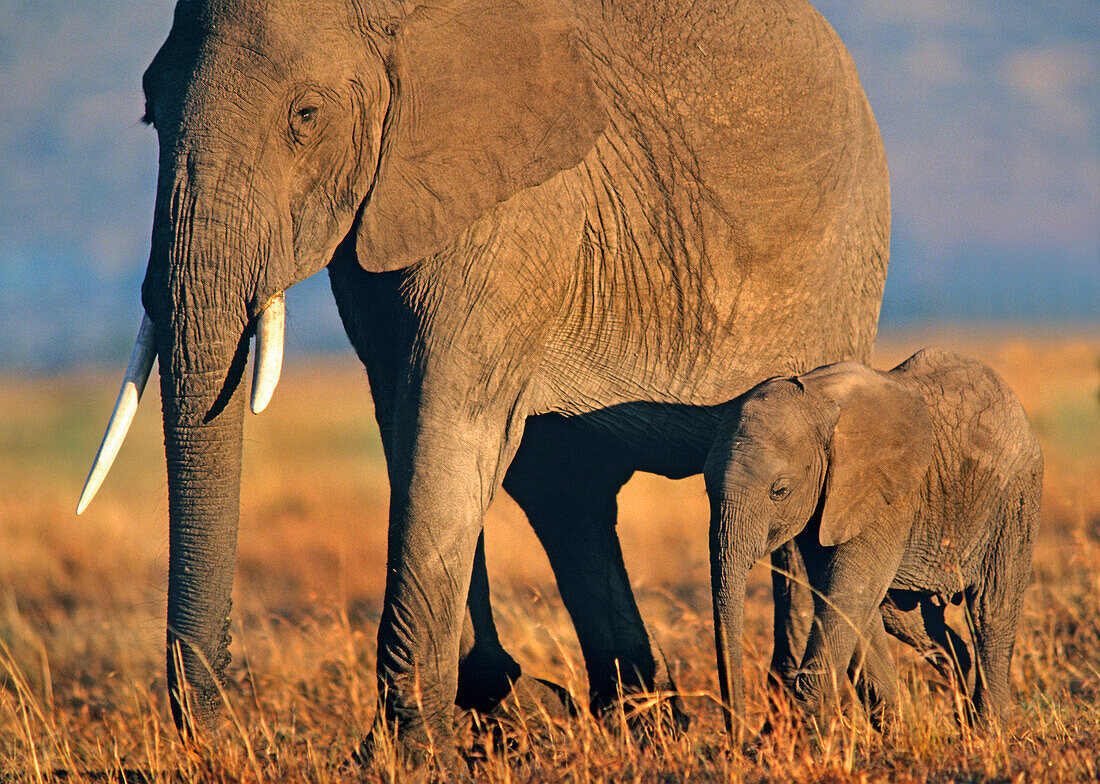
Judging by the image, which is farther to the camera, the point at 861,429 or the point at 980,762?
the point at 861,429

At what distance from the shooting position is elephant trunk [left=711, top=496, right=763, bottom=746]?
410cm

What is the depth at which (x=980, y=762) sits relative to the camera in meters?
3.96

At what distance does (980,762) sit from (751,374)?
1.74m

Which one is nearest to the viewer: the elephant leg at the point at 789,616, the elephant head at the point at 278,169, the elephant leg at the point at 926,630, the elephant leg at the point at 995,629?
the elephant head at the point at 278,169

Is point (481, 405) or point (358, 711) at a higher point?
point (481, 405)

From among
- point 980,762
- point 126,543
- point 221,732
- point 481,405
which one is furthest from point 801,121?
point 126,543

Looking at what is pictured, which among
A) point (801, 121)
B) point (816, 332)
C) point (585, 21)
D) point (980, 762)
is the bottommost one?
point (980, 762)

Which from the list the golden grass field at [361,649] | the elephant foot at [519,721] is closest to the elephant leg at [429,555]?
the golden grass field at [361,649]

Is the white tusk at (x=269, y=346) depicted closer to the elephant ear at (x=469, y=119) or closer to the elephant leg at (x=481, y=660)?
the elephant ear at (x=469, y=119)

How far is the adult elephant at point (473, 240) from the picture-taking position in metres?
4.04

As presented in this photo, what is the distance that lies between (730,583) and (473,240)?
146 cm

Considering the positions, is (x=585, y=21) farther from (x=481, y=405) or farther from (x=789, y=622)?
(x=789, y=622)

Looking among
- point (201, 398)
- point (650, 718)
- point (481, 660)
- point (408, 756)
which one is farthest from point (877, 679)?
point (201, 398)

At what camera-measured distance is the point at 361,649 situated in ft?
23.2
